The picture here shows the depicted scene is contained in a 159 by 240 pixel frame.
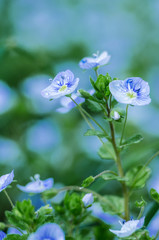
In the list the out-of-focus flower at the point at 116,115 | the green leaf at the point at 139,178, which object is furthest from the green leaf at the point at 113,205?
the out-of-focus flower at the point at 116,115

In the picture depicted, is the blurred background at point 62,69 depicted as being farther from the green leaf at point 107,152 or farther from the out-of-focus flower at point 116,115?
the out-of-focus flower at point 116,115

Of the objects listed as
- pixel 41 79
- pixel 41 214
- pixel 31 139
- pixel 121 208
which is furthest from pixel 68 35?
pixel 41 214

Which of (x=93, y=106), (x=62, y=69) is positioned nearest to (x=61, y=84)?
(x=93, y=106)

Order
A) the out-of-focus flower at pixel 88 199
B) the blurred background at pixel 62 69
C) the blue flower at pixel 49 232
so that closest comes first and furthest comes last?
1. the blue flower at pixel 49 232
2. the out-of-focus flower at pixel 88 199
3. the blurred background at pixel 62 69

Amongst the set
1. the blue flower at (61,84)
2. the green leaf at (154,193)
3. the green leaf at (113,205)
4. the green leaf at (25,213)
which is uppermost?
the blue flower at (61,84)

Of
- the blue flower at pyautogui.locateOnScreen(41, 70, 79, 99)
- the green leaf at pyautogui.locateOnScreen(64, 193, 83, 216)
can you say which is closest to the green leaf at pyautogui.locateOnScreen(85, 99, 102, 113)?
the blue flower at pyautogui.locateOnScreen(41, 70, 79, 99)

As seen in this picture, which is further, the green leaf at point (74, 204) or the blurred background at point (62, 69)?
the blurred background at point (62, 69)

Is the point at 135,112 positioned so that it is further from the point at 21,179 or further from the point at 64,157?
the point at 21,179

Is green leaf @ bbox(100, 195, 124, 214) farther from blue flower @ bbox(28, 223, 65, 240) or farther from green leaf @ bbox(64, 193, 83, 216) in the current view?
blue flower @ bbox(28, 223, 65, 240)
